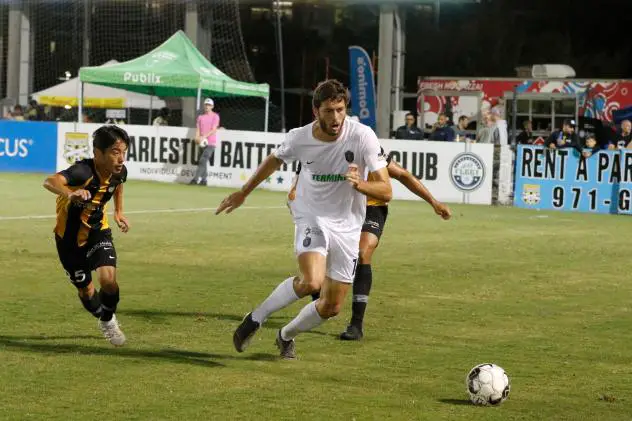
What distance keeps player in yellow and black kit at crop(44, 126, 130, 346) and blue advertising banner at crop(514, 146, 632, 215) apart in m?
17.6

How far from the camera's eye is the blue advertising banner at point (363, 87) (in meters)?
36.2

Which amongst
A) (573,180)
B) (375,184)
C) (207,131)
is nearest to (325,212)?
(375,184)

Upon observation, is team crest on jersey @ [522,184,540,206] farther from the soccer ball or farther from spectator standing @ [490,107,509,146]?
the soccer ball

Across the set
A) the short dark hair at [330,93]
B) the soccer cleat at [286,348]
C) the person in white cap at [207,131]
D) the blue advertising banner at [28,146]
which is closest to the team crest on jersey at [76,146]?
the blue advertising banner at [28,146]

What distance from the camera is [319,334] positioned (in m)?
10.4

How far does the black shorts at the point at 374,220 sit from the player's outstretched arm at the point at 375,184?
172 centimetres

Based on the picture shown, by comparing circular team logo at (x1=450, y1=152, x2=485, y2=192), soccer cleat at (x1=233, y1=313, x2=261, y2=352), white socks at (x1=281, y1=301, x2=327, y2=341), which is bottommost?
soccer cleat at (x1=233, y1=313, x2=261, y2=352)

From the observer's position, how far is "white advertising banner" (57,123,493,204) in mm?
27172

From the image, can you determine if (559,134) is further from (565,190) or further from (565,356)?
(565,356)

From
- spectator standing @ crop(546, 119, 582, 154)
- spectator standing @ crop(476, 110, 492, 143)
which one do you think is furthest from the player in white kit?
spectator standing @ crop(476, 110, 492, 143)

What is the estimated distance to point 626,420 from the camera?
291 inches

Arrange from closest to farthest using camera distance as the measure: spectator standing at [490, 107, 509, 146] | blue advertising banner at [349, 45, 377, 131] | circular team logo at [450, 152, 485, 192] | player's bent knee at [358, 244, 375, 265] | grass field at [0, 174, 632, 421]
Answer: grass field at [0, 174, 632, 421] < player's bent knee at [358, 244, 375, 265] < circular team logo at [450, 152, 485, 192] < spectator standing at [490, 107, 509, 146] < blue advertising banner at [349, 45, 377, 131]

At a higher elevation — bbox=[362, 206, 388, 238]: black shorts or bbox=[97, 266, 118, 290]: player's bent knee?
bbox=[362, 206, 388, 238]: black shorts

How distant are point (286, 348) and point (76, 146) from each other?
2280cm
